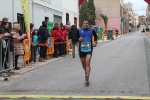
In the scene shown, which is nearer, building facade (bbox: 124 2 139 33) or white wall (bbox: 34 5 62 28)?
white wall (bbox: 34 5 62 28)

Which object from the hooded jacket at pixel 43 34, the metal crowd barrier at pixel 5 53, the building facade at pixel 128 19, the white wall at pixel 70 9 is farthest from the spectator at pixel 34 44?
the building facade at pixel 128 19

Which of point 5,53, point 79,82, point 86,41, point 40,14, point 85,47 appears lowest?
point 79,82

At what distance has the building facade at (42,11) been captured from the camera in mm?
17320

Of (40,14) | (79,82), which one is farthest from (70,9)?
(79,82)

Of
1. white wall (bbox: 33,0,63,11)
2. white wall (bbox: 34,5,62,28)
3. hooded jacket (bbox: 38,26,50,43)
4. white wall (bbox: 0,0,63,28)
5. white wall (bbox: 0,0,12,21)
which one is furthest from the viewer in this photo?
white wall (bbox: 33,0,63,11)

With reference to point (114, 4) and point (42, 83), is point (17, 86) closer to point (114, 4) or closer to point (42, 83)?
point (42, 83)

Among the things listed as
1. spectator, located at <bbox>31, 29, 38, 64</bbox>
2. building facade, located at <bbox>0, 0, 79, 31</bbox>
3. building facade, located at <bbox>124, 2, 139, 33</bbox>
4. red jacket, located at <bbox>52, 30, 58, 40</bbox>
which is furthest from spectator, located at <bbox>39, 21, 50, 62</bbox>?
building facade, located at <bbox>124, 2, 139, 33</bbox>

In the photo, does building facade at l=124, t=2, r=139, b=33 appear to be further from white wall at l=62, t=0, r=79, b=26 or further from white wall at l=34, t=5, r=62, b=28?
white wall at l=34, t=5, r=62, b=28

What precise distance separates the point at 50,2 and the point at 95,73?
1543 centimetres

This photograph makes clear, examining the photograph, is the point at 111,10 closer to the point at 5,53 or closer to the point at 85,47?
the point at 5,53

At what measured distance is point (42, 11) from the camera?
23281mm

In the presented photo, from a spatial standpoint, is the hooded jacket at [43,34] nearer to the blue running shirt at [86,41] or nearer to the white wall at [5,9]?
the white wall at [5,9]

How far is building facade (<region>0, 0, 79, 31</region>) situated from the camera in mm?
17320

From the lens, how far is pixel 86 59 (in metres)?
9.25
